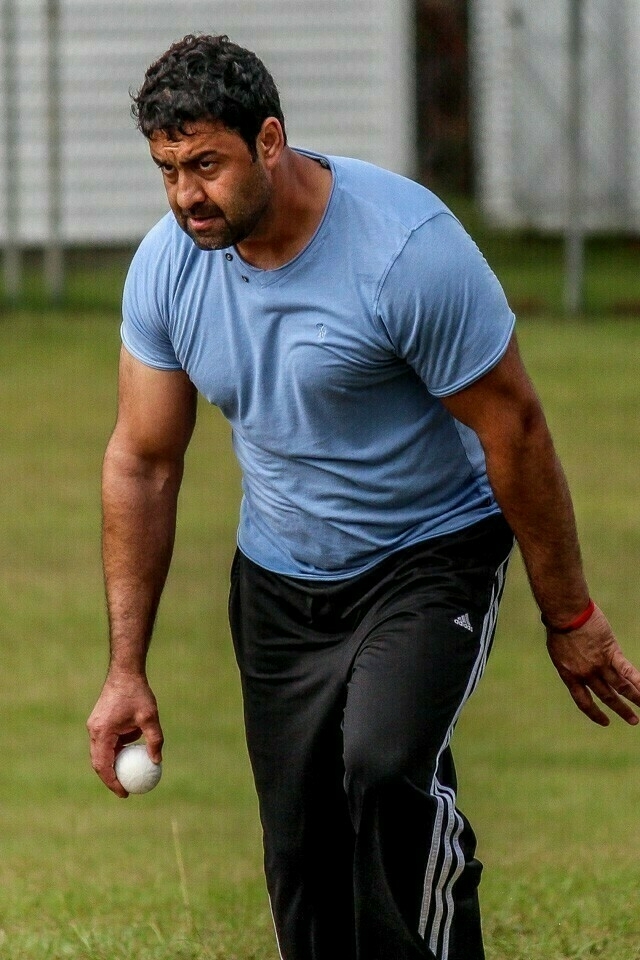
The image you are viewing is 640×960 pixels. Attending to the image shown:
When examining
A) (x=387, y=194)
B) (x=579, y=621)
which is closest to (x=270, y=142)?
(x=387, y=194)

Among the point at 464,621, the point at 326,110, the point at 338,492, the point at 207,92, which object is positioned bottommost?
the point at 326,110

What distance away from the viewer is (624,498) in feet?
32.4

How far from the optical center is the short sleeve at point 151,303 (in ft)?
12.0

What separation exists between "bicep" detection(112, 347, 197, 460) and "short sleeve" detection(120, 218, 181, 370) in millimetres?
31

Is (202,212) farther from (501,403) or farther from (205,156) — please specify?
(501,403)

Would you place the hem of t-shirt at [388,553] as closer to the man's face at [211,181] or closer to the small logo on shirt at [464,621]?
the small logo on shirt at [464,621]

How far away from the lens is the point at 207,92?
335 cm

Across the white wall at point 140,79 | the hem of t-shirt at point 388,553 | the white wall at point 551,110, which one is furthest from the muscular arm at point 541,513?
the white wall at point 551,110

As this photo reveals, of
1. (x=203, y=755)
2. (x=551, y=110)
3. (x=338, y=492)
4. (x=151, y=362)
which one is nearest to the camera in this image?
(x=338, y=492)

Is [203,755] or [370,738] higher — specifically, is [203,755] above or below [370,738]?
below

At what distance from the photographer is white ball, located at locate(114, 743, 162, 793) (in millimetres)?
3777

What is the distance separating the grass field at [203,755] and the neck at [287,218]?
1783 millimetres

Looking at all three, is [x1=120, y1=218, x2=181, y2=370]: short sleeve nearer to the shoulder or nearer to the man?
the man

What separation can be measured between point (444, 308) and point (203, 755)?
3.60 m
